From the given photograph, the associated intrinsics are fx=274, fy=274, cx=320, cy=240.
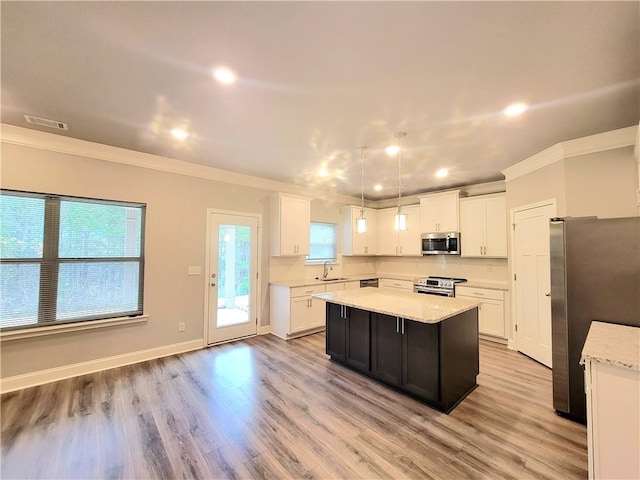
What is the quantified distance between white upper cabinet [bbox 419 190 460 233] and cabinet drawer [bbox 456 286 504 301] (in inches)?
43.9

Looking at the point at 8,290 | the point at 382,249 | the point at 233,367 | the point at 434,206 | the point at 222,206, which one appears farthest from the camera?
the point at 382,249

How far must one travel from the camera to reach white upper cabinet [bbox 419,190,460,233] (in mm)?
5148

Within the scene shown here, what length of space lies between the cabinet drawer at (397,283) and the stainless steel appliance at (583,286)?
317cm

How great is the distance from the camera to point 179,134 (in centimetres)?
305

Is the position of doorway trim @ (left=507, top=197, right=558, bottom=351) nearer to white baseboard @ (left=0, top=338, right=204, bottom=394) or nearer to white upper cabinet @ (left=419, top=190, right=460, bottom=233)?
white upper cabinet @ (left=419, top=190, right=460, bottom=233)

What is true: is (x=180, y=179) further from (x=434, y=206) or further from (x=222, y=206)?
(x=434, y=206)

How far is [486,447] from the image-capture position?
208 centimetres

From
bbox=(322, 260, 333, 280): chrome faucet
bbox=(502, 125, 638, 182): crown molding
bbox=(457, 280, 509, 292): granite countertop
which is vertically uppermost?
bbox=(502, 125, 638, 182): crown molding

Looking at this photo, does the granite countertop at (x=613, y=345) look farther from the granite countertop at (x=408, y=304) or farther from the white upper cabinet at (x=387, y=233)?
the white upper cabinet at (x=387, y=233)

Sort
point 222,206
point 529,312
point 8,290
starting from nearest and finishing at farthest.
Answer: point 8,290 → point 529,312 → point 222,206

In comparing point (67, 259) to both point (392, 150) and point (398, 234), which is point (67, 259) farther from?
point (398, 234)

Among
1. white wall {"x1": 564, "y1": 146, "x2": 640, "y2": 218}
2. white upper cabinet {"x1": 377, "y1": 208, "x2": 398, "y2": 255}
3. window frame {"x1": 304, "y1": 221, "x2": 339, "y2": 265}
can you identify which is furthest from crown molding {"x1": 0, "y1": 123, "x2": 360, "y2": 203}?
white wall {"x1": 564, "y1": 146, "x2": 640, "y2": 218}

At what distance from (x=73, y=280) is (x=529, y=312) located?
19.2 feet

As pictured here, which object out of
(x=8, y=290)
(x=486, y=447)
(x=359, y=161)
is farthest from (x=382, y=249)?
(x=8, y=290)
